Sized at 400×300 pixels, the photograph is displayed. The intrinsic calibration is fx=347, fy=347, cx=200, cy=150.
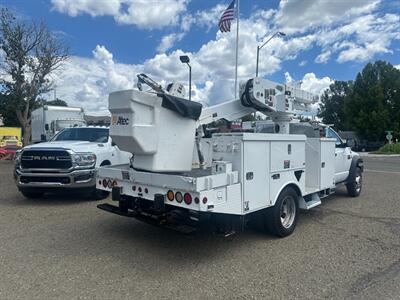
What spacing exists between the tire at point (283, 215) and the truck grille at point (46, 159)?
468 cm

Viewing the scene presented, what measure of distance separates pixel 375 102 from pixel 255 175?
52.6m

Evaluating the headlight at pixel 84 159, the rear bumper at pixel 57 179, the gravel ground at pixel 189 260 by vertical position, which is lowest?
the gravel ground at pixel 189 260

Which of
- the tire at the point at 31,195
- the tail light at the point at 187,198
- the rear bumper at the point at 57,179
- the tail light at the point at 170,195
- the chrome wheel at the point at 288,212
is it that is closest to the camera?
the tail light at the point at 187,198

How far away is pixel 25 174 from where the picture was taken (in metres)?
7.93

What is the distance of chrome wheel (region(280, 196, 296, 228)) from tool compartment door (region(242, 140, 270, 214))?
83cm

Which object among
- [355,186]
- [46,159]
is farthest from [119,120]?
[355,186]

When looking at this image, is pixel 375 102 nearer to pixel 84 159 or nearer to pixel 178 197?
pixel 84 159

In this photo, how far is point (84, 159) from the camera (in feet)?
26.2

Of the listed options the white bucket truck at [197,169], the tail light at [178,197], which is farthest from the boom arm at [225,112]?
the tail light at [178,197]

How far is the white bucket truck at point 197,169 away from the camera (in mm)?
4582

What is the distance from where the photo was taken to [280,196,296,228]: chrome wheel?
5.89 meters

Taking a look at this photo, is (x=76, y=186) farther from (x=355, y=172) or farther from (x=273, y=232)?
(x=355, y=172)

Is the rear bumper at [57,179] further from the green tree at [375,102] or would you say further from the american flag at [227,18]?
the green tree at [375,102]

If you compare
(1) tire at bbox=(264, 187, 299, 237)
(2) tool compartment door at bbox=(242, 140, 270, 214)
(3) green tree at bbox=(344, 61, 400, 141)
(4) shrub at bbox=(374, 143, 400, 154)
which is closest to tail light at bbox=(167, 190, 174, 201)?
(2) tool compartment door at bbox=(242, 140, 270, 214)
